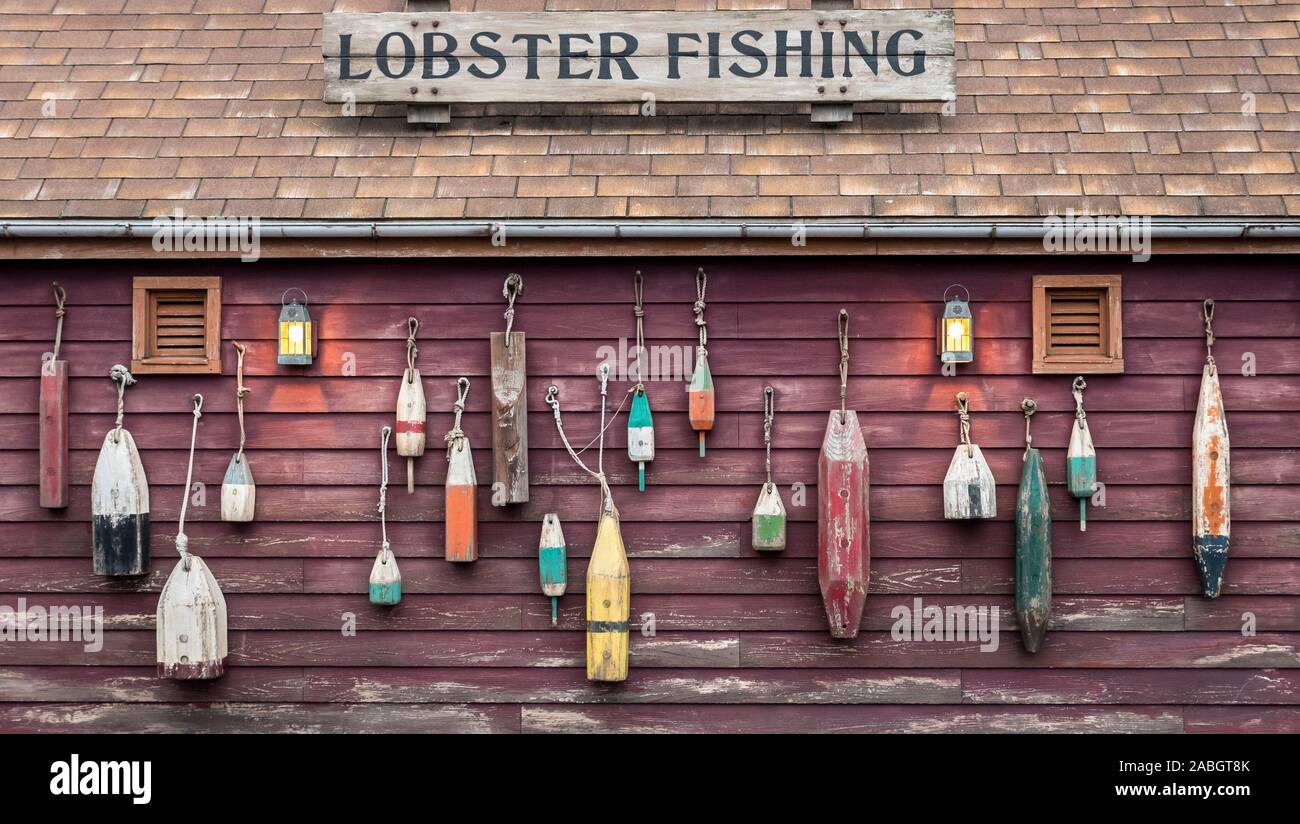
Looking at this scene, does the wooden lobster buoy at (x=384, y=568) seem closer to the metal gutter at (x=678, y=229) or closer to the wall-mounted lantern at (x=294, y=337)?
the wall-mounted lantern at (x=294, y=337)

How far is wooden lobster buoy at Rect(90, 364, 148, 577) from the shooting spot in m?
6.46

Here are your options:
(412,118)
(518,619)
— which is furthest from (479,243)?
(518,619)

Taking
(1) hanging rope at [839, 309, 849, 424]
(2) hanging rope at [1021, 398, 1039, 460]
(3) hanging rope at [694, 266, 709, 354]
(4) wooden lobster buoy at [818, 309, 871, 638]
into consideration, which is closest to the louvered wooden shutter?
(2) hanging rope at [1021, 398, 1039, 460]

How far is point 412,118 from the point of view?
7047 mm

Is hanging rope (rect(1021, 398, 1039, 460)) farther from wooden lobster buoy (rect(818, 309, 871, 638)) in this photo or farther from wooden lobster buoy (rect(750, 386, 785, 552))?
wooden lobster buoy (rect(750, 386, 785, 552))

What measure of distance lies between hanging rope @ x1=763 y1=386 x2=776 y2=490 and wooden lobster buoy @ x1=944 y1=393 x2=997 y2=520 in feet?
2.96

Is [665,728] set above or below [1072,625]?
below

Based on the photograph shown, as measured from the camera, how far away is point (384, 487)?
6535mm

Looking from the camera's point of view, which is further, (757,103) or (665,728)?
(757,103)

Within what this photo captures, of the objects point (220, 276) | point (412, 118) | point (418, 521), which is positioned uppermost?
→ point (412, 118)

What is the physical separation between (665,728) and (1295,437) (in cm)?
358

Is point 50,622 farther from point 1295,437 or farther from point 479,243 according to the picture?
point 1295,437

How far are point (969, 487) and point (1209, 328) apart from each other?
1.51 metres

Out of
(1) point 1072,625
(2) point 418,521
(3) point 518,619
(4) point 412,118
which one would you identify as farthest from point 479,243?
(1) point 1072,625
